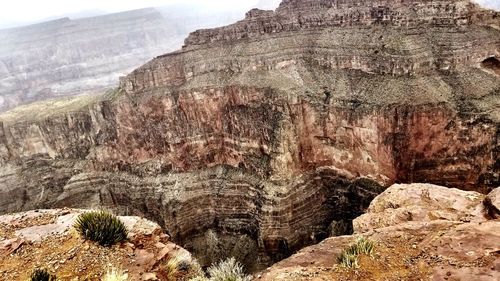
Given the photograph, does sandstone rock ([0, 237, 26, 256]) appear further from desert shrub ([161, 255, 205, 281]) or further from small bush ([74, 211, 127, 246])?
desert shrub ([161, 255, 205, 281])

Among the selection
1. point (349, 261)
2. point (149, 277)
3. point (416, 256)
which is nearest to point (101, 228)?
point (149, 277)

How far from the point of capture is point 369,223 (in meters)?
25.0

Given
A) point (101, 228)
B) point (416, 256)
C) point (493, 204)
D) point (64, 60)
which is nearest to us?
point (416, 256)

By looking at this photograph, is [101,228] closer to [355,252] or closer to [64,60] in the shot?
[355,252]

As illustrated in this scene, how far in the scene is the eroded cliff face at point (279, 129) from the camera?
40.6m

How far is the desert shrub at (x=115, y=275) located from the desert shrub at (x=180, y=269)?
76.4 inches

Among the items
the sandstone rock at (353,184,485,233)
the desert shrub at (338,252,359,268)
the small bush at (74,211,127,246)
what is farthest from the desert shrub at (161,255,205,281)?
the sandstone rock at (353,184,485,233)

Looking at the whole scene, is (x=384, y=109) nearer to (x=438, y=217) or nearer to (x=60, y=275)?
(x=438, y=217)

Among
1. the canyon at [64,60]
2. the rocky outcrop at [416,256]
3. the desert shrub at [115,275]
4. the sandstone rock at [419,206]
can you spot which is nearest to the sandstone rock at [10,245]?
the desert shrub at [115,275]

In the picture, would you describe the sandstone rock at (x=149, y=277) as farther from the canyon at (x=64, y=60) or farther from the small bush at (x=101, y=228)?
the canyon at (x=64, y=60)

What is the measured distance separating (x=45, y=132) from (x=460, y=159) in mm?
47982

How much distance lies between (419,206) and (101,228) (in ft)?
54.6

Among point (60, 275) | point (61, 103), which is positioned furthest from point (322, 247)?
point (61, 103)

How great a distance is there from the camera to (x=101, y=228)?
17.3 m
